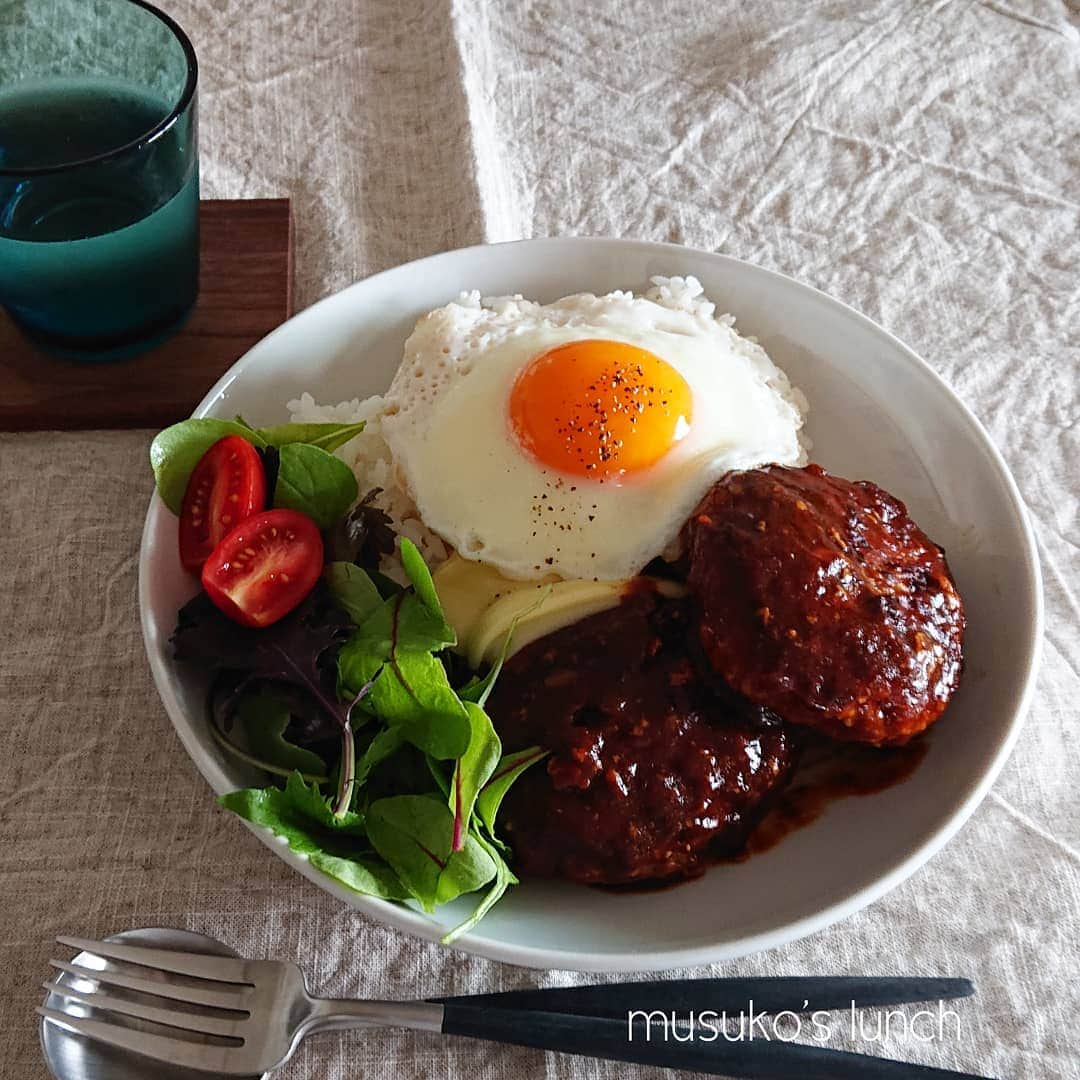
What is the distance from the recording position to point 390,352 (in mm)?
2766

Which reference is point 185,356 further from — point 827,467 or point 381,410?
point 827,467

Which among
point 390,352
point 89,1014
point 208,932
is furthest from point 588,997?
point 390,352

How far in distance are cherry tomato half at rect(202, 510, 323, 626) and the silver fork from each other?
62cm

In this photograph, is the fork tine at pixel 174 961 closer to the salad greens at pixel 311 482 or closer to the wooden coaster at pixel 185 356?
the salad greens at pixel 311 482

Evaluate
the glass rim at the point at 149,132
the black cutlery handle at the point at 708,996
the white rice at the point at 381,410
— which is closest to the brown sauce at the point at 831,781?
the black cutlery handle at the point at 708,996

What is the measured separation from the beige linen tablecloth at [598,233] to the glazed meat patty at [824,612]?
48 centimetres

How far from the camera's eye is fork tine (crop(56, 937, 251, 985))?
190cm

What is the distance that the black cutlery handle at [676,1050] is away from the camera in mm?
1800

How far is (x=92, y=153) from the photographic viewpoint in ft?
8.73

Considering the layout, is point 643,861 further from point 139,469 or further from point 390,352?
point 139,469

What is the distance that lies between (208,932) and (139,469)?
1.20 metres

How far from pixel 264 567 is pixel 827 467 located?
4.52 feet

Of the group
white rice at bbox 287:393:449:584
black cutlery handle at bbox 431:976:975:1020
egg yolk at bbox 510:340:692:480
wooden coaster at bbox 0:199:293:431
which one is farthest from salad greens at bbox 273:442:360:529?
black cutlery handle at bbox 431:976:975:1020

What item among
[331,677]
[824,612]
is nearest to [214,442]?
[331,677]
